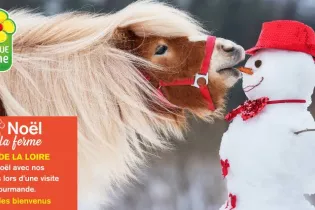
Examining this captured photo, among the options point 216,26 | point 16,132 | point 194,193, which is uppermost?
point 216,26

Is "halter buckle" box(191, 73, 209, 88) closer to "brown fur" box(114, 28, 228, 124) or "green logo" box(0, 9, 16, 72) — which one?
"brown fur" box(114, 28, 228, 124)

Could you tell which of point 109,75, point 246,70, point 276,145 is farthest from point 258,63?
point 109,75

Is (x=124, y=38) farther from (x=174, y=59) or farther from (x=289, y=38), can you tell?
(x=289, y=38)

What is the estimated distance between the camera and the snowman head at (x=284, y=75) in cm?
82

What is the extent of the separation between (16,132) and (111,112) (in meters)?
0.16

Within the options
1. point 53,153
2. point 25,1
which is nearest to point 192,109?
point 53,153

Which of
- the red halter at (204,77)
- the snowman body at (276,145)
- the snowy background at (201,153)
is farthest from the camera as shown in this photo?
the snowy background at (201,153)

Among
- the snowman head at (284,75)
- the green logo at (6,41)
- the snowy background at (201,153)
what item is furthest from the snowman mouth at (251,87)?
the green logo at (6,41)

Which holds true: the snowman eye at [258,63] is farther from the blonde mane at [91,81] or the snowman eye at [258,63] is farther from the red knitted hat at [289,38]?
the blonde mane at [91,81]

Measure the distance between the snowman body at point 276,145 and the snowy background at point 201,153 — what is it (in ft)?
0.50

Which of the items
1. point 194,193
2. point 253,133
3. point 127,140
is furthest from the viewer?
point 194,193

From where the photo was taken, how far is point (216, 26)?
1017 millimetres

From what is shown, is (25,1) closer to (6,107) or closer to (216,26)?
(6,107)

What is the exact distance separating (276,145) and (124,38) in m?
0.30
